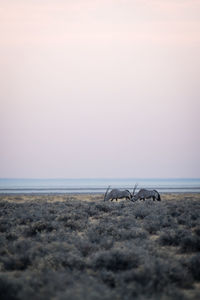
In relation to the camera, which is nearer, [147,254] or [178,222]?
[147,254]

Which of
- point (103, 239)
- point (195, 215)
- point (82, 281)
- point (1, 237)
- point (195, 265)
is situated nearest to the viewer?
point (82, 281)

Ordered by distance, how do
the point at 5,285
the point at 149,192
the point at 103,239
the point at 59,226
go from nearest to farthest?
the point at 5,285
the point at 103,239
the point at 59,226
the point at 149,192

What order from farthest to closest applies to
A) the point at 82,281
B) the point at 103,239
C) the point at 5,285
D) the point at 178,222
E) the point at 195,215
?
the point at 195,215, the point at 178,222, the point at 103,239, the point at 82,281, the point at 5,285

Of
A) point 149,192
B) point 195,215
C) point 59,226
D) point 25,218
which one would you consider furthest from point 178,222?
point 149,192

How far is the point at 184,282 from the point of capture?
8.38 metres

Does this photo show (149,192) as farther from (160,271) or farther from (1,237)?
(160,271)

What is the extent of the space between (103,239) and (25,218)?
672 cm

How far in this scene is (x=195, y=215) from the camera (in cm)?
1936

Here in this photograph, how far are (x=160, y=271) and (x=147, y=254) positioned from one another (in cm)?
200

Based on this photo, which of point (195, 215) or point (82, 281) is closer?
point (82, 281)

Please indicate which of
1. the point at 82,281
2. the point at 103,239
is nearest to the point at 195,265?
the point at 82,281

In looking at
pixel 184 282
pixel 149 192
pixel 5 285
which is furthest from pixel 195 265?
pixel 149 192

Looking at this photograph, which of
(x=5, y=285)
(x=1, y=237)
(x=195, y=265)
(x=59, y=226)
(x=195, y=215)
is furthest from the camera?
(x=195, y=215)

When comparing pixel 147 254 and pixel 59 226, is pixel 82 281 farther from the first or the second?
pixel 59 226
